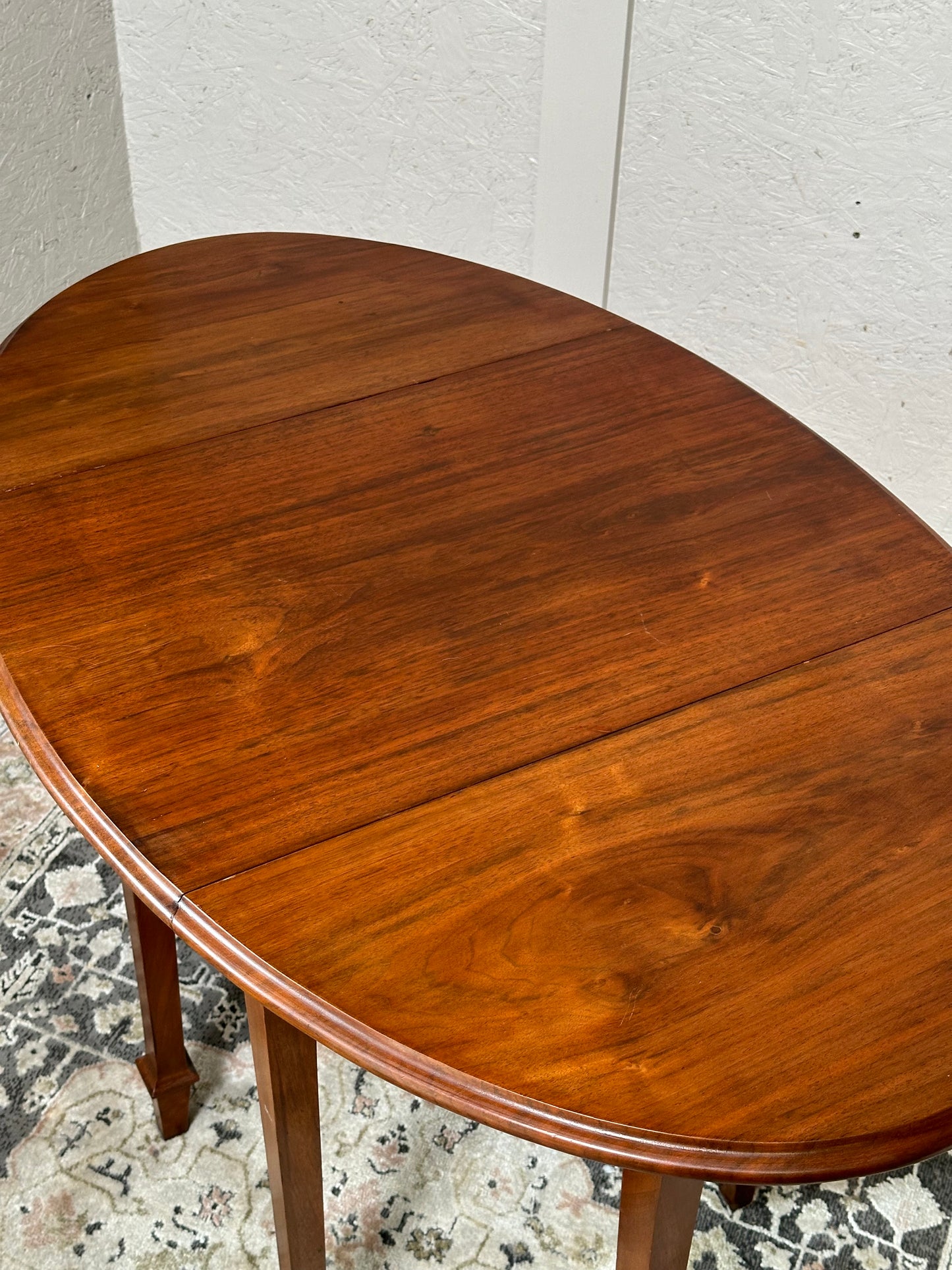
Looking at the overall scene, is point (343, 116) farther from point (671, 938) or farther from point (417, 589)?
point (671, 938)

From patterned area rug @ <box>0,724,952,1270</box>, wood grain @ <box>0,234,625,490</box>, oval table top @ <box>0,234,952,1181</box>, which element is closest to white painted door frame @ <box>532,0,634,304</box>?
wood grain @ <box>0,234,625,490</box>

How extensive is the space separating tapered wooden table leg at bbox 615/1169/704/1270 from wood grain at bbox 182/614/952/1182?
172 millimetres

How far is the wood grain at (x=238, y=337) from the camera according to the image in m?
1.24

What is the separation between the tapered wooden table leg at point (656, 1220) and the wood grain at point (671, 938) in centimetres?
17

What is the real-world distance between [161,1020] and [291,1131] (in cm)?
40

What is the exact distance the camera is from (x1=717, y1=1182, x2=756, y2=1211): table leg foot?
4.66 feet

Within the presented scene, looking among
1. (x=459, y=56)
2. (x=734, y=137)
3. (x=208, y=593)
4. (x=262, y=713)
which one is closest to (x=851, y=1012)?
(x=262, y=713)

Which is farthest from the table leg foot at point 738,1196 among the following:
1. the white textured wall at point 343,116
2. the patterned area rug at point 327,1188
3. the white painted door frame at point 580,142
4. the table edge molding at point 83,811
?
the white textured wall at point 343,116

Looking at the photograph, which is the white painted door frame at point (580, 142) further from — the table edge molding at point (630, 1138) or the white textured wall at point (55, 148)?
the table edge molding at point (630, 1138)

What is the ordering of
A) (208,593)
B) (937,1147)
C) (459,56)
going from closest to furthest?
(937,1147) → (208,593) → (459,56)

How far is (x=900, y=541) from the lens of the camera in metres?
1.12

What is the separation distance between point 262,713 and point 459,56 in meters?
1.65

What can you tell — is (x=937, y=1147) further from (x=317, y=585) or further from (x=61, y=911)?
(x=61, y=911)

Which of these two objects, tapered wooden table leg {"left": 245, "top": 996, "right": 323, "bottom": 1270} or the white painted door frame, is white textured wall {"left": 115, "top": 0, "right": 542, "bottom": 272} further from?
tapered wooden table leg {"left": 245, "top": 996, "right": 323, "bottom": 1270}
